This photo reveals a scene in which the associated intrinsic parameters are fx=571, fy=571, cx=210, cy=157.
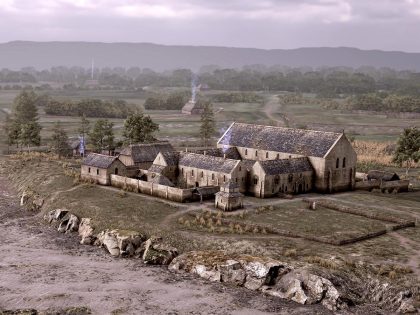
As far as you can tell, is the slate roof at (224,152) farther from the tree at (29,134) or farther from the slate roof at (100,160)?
the tree at (29,134)

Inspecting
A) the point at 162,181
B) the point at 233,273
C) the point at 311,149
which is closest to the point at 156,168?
the point at 162,181

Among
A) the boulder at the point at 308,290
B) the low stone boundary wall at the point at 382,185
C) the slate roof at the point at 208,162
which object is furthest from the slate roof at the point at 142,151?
the boulder at the point at 308,290

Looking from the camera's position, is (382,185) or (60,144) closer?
(382,185)

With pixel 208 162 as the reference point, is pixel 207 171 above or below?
below

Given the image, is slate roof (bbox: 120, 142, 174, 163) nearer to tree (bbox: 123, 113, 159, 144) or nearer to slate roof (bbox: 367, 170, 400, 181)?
tree (bbox: 123, 113, 159, 144)

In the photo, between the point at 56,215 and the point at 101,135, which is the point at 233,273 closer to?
the point at 56,215
